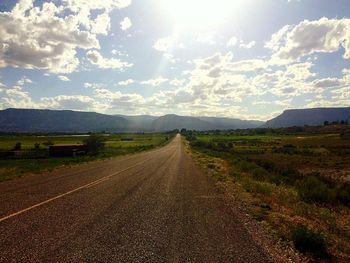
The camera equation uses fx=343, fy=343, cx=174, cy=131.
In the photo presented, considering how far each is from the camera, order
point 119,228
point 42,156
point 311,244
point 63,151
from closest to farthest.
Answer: point 311,244 < point 119,228 < point 42,156 < point 63,151

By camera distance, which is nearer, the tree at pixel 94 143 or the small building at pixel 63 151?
the small building at pixel 63 151

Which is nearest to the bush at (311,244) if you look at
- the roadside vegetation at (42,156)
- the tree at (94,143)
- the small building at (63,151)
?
the roadside vegetation at (42,156)

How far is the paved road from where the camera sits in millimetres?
6730

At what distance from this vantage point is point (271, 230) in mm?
9258

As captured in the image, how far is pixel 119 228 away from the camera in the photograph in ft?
28.4

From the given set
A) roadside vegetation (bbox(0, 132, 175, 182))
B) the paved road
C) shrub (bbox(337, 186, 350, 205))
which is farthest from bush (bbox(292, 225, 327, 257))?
roadside vegetation (bbox(0, 132, 175, 182))

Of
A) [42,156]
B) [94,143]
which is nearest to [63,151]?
[42,156]

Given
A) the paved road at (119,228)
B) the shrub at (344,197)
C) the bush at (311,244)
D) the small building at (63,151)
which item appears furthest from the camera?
the small building at (63,151)

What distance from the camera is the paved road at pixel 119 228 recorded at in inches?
265

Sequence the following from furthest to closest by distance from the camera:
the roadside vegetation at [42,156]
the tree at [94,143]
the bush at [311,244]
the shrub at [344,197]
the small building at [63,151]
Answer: the tree at [94,143] < the small building at [63,151] < the roadside vegetation at [42,156] < the shrub at [344,197] < the bush at [311,244]

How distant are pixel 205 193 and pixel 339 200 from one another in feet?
25.1

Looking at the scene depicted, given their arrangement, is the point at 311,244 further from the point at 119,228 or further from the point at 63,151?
the point at 63,151

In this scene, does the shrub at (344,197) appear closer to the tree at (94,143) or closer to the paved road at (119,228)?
the paved road at (119,228)

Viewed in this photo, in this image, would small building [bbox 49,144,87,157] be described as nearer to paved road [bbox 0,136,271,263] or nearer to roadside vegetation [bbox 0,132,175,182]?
roadside vegetation [bbox 0,132,175,182]
